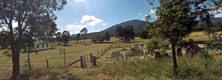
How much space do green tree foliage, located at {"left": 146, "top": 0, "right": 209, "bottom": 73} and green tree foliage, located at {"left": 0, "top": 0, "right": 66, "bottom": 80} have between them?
8190 millimetres

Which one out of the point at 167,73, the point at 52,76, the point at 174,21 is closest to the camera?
the point at 174,21

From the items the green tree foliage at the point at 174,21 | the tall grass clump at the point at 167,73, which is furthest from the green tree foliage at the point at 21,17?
the green tree foliage at the point at 174,21

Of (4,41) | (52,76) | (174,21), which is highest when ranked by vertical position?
(174,21)

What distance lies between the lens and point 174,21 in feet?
16.5

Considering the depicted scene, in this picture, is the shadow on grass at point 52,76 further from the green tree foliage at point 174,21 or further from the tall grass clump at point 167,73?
the green tree foliage at point 174,21

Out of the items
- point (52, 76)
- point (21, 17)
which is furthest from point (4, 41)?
point (52, 76)

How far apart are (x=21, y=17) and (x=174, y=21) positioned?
9.99 metres

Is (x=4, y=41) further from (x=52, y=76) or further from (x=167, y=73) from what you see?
(x=167, y=73)

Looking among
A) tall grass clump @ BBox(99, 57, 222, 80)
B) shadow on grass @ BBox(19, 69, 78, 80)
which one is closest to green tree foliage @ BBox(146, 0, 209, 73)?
tall grass clump @ BBox(99, 57, 222, 80)

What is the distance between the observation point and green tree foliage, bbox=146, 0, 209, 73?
466 centimetres

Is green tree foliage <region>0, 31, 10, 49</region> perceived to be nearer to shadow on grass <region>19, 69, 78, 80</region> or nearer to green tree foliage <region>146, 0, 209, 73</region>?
shadow on grass <region>19, 69, 78, 80</region>

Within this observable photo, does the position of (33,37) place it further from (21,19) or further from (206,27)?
(206,27)

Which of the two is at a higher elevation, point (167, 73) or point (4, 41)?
point (4, 41)

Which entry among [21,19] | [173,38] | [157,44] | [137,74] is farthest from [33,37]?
[173,38]
